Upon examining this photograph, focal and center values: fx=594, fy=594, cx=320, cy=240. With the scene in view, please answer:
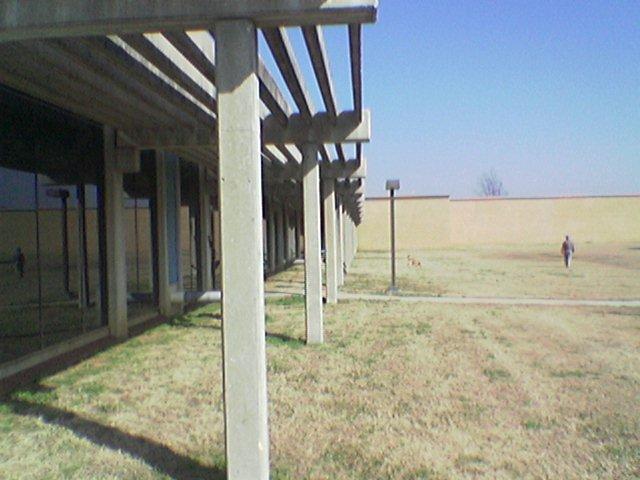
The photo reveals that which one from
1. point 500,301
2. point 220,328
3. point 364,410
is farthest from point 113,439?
point 500,301

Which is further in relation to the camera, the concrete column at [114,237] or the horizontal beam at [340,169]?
the horizontal beam at [340,169]

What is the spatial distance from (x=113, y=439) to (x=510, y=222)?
5813cm

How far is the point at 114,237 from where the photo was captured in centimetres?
1074

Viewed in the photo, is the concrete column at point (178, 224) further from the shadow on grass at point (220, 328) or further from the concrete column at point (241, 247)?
the concrete column at point (241, 247)

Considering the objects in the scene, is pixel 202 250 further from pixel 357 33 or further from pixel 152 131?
pixel 357 33

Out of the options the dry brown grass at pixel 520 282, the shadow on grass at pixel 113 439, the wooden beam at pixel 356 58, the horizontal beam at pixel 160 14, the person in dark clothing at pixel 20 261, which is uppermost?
the wooden beam at pixel 356 58

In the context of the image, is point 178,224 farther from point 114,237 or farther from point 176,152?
point 114,237

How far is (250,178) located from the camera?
4.24 metres

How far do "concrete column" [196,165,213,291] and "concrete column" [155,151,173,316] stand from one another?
3.03 metres

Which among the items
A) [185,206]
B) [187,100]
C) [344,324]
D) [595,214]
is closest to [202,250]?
[185,206]

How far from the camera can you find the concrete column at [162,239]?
1302 centimetres

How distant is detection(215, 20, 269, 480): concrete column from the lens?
13.8ft

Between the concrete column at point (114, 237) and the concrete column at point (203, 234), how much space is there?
216 inches

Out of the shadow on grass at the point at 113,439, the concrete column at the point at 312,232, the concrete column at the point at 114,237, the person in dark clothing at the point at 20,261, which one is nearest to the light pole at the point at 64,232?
the concrete column at the point at 114,237
